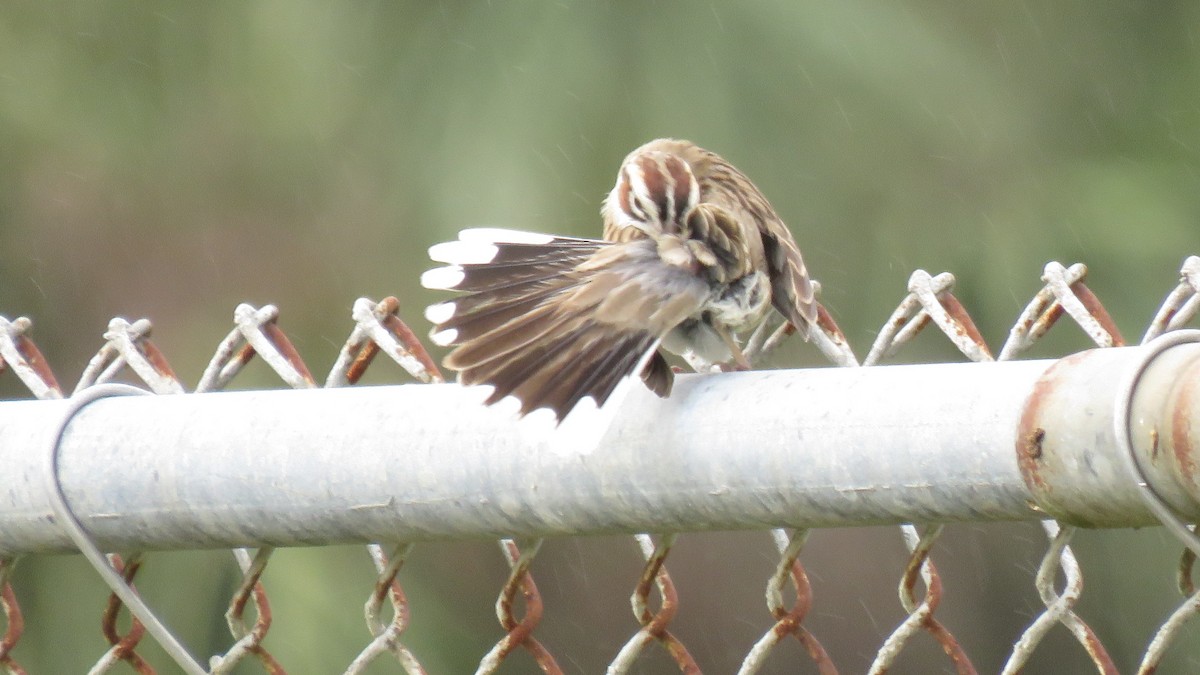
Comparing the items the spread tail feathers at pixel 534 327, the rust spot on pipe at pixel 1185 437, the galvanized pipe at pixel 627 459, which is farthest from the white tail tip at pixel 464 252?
the rust spot on pipe at pixel 1185 437

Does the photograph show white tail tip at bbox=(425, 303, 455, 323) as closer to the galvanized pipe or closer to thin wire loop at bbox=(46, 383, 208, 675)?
the galvanized pipe

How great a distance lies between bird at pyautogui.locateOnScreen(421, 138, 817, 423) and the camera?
184 cm

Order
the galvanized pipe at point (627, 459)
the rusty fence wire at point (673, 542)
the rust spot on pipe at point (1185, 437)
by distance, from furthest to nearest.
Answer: the rusty fence wire at point (673, 542) → the galvanized pipe at point (627, 459) → the rust spot on pipe at point (1185, 437)

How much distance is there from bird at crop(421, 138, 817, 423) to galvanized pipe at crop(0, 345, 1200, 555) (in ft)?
0.29

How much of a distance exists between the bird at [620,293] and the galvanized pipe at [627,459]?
3.4 inches

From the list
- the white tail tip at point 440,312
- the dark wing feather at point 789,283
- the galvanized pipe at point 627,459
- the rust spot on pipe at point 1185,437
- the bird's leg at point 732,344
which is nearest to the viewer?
the rust spot on pipe at point 1185,437

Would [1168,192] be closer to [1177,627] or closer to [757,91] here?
[757,91]

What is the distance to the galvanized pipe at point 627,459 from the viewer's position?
138cm

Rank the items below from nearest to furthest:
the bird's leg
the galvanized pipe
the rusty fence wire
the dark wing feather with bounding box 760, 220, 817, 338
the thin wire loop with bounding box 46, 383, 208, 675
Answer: the galvanized pipe → the rusty fence wire → the thin wire loop with bounding box 46, 383, 208, 675 → the bird's leg → the dark wing feather with bounding box 760, 220, 817, 338

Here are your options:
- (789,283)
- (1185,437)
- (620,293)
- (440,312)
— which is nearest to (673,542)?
(620,293)

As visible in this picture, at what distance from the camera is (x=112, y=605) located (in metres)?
2.45

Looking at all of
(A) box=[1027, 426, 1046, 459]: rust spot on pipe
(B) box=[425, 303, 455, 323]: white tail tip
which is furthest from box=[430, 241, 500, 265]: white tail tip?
(A) box=[1027, 426, 1046, 459]: rust spot on pipe

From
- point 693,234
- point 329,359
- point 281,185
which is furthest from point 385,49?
point 693,234

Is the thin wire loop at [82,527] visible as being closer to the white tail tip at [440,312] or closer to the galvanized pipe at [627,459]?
the galvanized pipe at [627,459]
